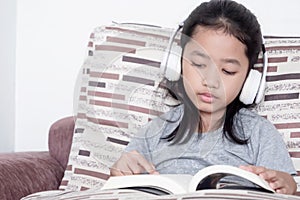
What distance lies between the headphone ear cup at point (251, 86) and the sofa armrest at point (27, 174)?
0.45 meters

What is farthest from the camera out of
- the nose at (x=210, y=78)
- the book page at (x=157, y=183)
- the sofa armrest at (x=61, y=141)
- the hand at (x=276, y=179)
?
the sofa armrest at (x=61, y=141)

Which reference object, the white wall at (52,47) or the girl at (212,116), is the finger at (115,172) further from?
the white wall at (52,47)

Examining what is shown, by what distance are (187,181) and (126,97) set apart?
0.31 meters

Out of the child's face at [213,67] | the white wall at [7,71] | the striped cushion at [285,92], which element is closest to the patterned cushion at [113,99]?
the child's face at [213,67]

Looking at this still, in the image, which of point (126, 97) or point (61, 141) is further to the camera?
point (61, 141)

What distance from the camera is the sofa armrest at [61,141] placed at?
1.37 metres

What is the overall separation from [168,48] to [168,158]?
0.22 metres

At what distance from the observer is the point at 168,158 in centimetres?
119

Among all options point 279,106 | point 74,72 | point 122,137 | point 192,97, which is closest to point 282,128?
point 279,106

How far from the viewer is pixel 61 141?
4.54 ft

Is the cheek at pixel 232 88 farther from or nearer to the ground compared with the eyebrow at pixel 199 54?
nearer to the ground

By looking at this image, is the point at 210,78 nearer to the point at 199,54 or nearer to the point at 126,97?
the point at 199,54

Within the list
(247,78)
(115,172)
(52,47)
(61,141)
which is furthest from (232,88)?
(52,47)

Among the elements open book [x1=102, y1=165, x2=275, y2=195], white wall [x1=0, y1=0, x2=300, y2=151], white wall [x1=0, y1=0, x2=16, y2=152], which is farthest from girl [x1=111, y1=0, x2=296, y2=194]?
white wall [x1=0, y1=0, x2=16, y2=152]
